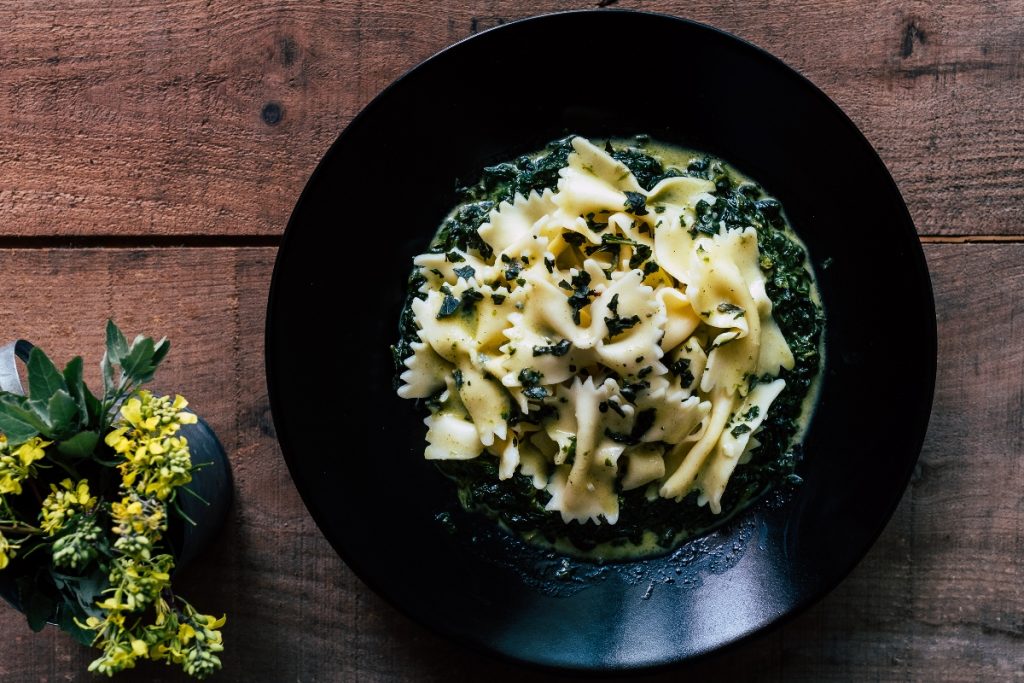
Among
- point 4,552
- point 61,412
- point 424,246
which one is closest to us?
point 4,552

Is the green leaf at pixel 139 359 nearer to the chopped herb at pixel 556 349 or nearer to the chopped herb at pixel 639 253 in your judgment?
the chopped herb at pixel 556 349

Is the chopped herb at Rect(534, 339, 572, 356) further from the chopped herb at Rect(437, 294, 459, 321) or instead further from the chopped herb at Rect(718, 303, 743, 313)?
the chopped herb at Rect(718, 303, 743, 313)

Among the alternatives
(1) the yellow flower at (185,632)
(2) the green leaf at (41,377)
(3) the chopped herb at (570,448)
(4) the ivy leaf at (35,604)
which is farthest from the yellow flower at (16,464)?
(3) the chopped herb at (570,448)

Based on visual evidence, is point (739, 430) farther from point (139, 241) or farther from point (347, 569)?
point (139, 241)

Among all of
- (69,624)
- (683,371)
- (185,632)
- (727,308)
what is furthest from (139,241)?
(727,308)

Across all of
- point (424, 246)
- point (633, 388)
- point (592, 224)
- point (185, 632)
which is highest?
point (592, 224)

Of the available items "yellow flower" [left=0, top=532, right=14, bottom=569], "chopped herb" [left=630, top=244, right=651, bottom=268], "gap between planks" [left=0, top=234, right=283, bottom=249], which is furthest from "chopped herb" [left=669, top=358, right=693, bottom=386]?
"yellow flower" [left=0, top=532, right=14, bottom=569]
